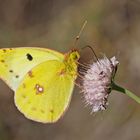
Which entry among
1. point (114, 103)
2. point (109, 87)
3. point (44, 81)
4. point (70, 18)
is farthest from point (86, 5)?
point (109, 87)

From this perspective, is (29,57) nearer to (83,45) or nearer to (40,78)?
(40,78)

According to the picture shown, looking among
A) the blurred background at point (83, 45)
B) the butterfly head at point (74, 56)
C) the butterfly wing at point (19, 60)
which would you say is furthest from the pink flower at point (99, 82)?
the blurred background at point (83, 45)

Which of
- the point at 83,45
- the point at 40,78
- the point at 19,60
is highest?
the point at 19,60

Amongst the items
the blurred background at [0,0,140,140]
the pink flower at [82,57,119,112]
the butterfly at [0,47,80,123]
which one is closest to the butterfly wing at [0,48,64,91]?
the butterfly at [0,47,80,123]

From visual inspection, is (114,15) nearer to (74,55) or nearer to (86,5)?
(86,5)

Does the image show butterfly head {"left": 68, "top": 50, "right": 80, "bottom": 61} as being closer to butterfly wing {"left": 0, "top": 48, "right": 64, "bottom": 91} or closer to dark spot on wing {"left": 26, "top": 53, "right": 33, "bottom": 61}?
butterfly wing {"left": 0, "top": 48, "right": 64, "bottom": 91}

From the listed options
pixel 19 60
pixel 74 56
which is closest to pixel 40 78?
pixel 19 60

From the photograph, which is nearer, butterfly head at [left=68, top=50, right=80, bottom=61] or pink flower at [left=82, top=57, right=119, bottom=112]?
pink flower at [left=82, top=57, right=119, bottom=112]
